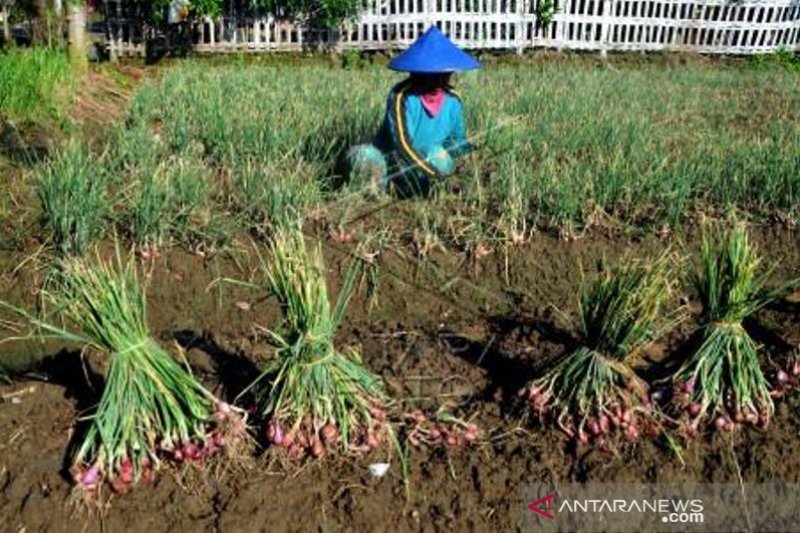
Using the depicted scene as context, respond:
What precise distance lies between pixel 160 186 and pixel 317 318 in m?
1.65

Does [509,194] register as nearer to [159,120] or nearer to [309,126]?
[309,126]

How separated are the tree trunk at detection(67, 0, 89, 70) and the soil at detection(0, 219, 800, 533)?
13.3 feet

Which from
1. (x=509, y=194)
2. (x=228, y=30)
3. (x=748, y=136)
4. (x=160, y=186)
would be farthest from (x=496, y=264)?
(x=228, y=30)

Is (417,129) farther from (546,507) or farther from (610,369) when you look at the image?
(546,507)

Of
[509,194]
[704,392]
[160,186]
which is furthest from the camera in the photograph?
[509,194]

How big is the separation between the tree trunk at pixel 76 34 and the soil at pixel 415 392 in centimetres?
405

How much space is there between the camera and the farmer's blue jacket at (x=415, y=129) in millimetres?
4355

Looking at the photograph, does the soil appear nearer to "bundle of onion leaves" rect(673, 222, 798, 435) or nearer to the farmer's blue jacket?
"bundle of onion leaves" rect(673, 222, 798, 435)

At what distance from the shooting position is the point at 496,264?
12.6 ft

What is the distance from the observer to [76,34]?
7.32 meters

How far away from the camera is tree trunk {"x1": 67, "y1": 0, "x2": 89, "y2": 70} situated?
7211 mm

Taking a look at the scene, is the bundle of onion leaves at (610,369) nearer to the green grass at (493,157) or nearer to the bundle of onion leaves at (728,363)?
the bundle of onion leaves at (728,363)

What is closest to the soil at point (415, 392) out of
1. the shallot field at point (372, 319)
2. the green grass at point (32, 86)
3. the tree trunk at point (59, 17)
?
the shallot field at point (372, 319)

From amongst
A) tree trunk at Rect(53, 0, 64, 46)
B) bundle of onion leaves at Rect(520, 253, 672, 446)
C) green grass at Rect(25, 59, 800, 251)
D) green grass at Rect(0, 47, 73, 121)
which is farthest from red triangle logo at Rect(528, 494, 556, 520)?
tree trunk at Rect(53, 0, 64, 46)
